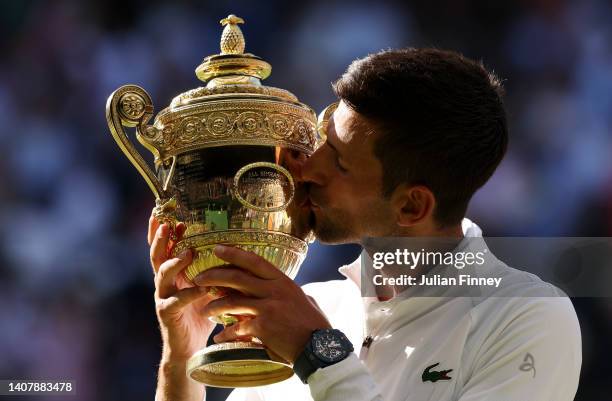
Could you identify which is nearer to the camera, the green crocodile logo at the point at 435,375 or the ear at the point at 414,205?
the green crocodile logo at the point at 435,375

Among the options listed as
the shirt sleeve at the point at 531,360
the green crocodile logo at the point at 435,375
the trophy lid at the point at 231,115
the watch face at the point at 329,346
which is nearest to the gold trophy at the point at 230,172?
the trophy lid at the point at 231,115

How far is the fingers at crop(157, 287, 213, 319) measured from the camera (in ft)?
7.04

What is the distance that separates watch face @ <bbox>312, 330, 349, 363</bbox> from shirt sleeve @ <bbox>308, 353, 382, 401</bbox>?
14 mm

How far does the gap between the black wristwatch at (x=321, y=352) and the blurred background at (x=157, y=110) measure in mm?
2619

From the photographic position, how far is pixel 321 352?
6.37 feet

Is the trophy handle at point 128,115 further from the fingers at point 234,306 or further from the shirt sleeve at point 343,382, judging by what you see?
the shirt sleeve at point 343,382

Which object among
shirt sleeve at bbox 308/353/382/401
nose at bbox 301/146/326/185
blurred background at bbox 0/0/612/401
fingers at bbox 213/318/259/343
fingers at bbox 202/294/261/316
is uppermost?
blurred background at bbox 0/0/612/401

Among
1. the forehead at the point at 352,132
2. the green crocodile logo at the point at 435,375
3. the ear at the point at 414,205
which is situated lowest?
the green crocodile logo at the point at 435,375

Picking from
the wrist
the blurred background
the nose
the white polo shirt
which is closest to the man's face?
the nose

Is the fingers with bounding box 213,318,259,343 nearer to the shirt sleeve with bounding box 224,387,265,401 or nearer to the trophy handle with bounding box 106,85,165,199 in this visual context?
the trophy handle with bounding box 106,85,165,199

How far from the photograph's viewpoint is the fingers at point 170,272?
2090 millimetres

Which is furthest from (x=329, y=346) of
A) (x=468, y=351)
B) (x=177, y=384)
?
(x=177, y=384)

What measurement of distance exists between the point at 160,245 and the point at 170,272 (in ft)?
0.33

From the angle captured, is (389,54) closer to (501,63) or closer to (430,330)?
(430,330)
